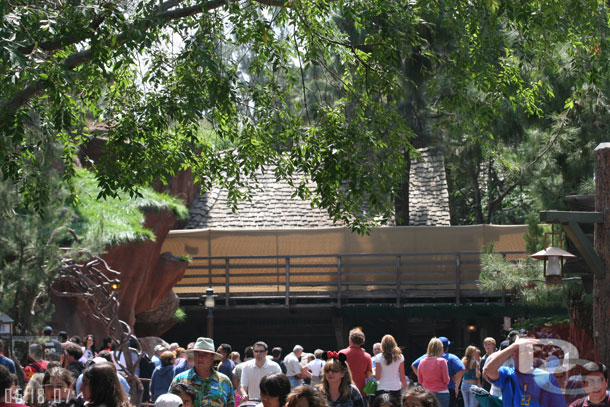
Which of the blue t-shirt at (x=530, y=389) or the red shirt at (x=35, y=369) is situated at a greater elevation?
the blue t-shirt at (x=530, y=389)

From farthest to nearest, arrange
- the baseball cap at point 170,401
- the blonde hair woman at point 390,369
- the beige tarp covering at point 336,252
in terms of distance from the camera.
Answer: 1. the beige tarp covering at point 336,252
2. the blonde hair woman at point 390,369
3. the baseball cap at point 170,401

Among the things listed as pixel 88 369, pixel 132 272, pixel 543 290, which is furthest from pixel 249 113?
pixel 132 272

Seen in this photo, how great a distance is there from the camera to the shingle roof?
1107 inches

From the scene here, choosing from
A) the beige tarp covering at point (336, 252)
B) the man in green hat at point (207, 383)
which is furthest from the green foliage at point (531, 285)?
the man in green hat at point (207, 383)

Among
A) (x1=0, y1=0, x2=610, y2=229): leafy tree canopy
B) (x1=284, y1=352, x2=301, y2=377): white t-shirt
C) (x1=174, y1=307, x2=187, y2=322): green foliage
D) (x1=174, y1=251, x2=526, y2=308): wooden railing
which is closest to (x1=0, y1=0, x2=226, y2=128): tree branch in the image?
(x1=0, y1=0, x2=610, y2=229): leafy tree canopy

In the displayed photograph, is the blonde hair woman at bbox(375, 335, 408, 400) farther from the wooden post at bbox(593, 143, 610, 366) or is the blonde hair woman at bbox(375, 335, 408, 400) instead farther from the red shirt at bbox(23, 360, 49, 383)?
the red shirt at bbox(23, 360, 49, 383)

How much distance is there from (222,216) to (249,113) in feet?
57.4

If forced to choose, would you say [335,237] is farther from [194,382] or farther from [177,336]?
[194,382]

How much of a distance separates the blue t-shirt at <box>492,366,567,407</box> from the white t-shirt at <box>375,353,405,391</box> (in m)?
3.57

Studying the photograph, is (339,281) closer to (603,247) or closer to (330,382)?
(603,247)

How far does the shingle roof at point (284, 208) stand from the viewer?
2812cm

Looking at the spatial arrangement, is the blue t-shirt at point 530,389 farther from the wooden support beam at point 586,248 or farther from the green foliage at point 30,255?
the green foliage at point 30,255

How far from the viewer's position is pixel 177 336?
26812mm

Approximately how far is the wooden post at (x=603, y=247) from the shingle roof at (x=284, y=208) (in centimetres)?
1874
